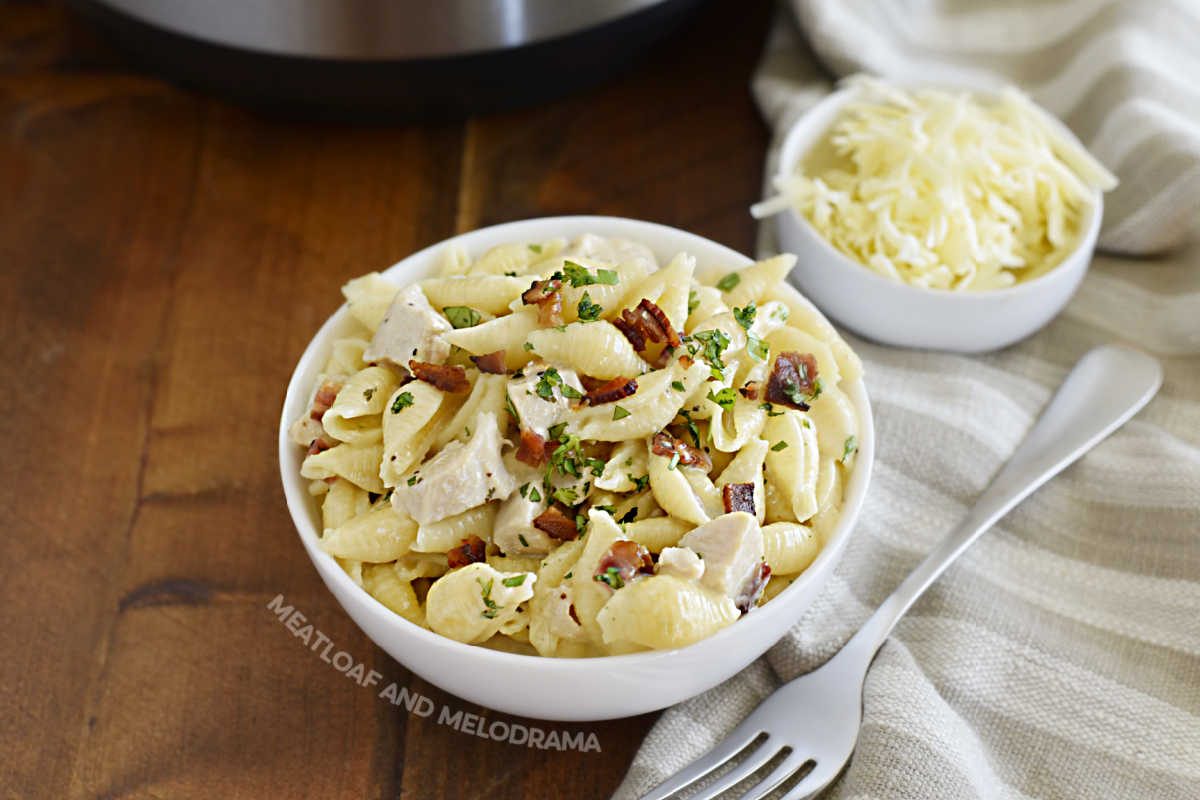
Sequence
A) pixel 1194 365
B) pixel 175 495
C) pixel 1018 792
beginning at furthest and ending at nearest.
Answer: pixel 1194 365, pixel 175 495, pixel 1018 792

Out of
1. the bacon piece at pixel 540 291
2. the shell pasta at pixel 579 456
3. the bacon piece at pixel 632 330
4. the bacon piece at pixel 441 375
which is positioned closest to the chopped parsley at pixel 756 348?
the shell pasta at pixel 579 456

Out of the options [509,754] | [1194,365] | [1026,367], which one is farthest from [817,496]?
[1194,365]

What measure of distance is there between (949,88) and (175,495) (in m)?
1.38

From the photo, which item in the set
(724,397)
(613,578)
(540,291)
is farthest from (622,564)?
(540,291)

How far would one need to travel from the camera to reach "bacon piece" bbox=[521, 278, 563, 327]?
1.25 metres

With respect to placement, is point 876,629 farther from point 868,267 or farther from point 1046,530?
point 868,267

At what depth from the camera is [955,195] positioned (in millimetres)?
1668

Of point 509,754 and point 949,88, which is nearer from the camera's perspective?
point 509,754

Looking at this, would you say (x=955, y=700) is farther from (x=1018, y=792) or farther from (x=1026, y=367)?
(x=1026, y=367)

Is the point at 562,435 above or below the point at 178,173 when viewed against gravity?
above

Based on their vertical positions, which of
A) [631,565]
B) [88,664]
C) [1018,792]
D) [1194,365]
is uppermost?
[631,565]

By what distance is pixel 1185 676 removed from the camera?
1336 millimetres

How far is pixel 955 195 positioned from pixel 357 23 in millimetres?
919

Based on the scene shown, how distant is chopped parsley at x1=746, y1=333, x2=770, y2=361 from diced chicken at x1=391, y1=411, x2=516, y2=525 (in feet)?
0.99
